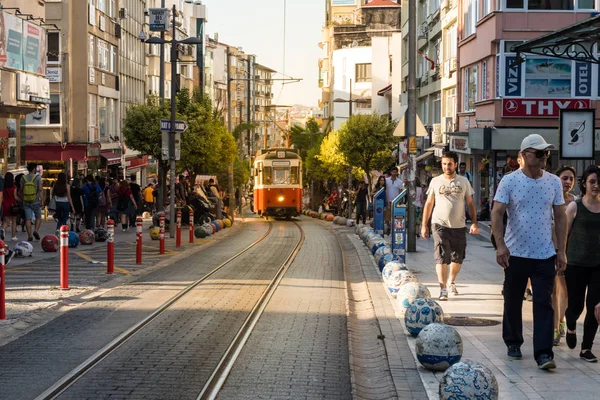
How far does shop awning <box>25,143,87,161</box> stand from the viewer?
49344 mm

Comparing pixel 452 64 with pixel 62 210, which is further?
pixel 452 64

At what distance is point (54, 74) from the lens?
5059 centimetres

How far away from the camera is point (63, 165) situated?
50.9 meters

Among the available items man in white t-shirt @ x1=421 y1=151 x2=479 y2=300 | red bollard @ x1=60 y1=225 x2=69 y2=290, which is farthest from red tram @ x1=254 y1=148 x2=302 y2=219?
man in white t-shirt @ x1=421 y1=151 x2=479 y2=300

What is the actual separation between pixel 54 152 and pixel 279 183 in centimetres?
1068

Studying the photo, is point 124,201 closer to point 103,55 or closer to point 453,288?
point 453,288

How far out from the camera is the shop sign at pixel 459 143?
125ft

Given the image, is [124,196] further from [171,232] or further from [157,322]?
[157,322]

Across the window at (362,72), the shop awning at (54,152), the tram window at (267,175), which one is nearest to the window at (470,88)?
the tram window at (267,175)

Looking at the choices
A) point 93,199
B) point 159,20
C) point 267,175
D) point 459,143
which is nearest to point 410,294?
point 93,199

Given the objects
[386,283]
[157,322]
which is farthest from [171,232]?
[157,322]

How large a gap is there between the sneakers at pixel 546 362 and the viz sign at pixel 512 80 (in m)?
26.2

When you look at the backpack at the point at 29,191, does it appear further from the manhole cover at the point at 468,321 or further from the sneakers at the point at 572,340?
the sneakers at the point at 572,340

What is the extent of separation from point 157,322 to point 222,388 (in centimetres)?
402
